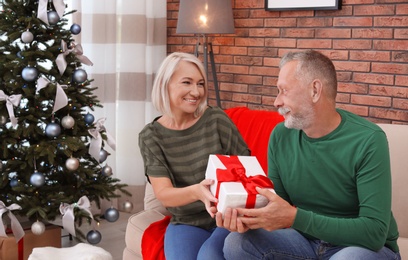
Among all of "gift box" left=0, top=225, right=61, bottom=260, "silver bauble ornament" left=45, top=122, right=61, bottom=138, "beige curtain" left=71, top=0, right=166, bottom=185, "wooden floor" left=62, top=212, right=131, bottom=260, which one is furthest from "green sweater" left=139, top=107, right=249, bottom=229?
"beige curtain" left=71, top=0, right=166, bottom=185

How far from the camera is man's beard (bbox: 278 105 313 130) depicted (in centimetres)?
209

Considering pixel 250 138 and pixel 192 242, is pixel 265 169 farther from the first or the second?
pixel 192 242

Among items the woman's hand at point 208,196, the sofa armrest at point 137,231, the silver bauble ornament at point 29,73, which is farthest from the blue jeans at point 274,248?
the silver bauble ornament at point 29,73

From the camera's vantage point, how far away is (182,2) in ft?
13.9

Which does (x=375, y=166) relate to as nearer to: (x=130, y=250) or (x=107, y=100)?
(x=130, y=250)

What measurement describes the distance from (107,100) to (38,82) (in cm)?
129

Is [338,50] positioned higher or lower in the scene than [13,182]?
higher

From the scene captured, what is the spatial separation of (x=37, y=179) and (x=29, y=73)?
54 cm

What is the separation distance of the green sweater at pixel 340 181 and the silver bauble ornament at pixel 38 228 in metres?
1.56

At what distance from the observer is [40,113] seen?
3359mm

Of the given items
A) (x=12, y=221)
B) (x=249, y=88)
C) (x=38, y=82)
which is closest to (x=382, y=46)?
(x=249, y=88)

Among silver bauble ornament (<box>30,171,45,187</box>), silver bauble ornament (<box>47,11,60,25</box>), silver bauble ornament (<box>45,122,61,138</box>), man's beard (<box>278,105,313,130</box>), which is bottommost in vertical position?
silver bauble ornament (<box>30,171,45,187</box>)

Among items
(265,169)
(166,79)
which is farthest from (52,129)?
(265,169)

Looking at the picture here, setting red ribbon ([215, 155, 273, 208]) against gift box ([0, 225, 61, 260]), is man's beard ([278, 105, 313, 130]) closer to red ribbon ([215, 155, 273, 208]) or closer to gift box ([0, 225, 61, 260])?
red ribbon ([215, 155, 273, 208])
